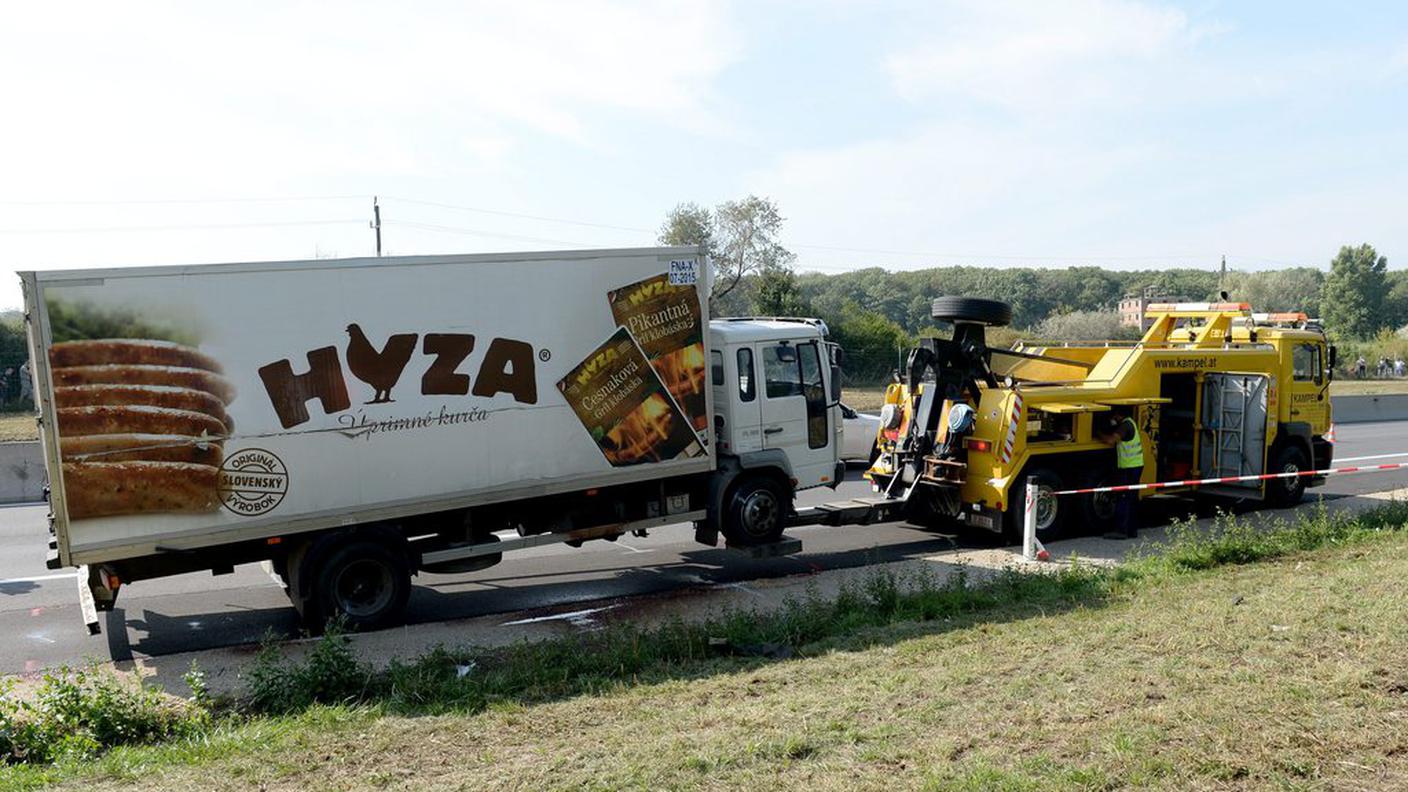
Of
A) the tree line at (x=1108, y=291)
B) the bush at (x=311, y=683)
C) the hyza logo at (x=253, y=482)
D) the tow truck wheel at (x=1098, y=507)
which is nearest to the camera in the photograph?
the bush at (x=311, y=683)

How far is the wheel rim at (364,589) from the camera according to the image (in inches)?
363

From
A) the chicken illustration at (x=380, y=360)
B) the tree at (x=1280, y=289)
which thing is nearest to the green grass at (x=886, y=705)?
the chicken illustration at (x=380, y=360)

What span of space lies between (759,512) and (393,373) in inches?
163

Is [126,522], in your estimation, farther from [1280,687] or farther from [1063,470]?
[1063,470]

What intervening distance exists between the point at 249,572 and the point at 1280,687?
9890 millimetres

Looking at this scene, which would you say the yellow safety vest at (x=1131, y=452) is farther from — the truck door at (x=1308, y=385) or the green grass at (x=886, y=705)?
the green grass at (x=886, y=705)

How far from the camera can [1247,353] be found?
1454cm

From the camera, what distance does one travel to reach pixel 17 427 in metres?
24.5

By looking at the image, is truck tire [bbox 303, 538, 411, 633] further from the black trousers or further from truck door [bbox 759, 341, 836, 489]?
the black trousers

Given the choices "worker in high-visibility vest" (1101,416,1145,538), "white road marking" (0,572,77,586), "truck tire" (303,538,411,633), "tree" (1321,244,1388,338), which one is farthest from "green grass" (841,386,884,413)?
"tree" (1321,244,1388,338)

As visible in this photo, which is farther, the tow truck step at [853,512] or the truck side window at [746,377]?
the tow truck step at [853,512]

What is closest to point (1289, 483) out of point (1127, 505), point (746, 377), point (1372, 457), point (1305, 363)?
point (1305, 363)

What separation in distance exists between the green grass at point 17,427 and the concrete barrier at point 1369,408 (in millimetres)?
35463

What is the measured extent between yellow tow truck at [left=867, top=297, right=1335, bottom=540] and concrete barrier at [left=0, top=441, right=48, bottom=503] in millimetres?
14221
